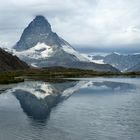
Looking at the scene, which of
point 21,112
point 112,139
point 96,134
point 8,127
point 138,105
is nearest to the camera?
point 112,139

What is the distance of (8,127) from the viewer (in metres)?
48.8

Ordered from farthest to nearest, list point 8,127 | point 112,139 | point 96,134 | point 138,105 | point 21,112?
point 138,105 < point 21,112 < point 8,127 < point 96,134 < point 112,139

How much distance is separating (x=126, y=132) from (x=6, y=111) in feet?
88.3

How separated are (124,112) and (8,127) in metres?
22.8

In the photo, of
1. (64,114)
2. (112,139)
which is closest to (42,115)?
(64,114)

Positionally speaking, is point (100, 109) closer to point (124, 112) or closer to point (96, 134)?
point (124, 112)

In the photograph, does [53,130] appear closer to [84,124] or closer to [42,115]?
[84,124]

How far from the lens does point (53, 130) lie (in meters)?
46.6

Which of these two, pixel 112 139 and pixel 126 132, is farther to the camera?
pixel 126 132

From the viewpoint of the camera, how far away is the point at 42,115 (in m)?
61.8

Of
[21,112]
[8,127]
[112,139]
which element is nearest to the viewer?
[112,139]

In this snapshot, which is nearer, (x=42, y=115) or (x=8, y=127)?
(x=8, y=127)

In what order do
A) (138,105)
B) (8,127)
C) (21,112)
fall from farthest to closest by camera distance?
(138,105)
(21,112)
(8,127)

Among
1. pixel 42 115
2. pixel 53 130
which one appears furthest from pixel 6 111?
pixel 53 130
